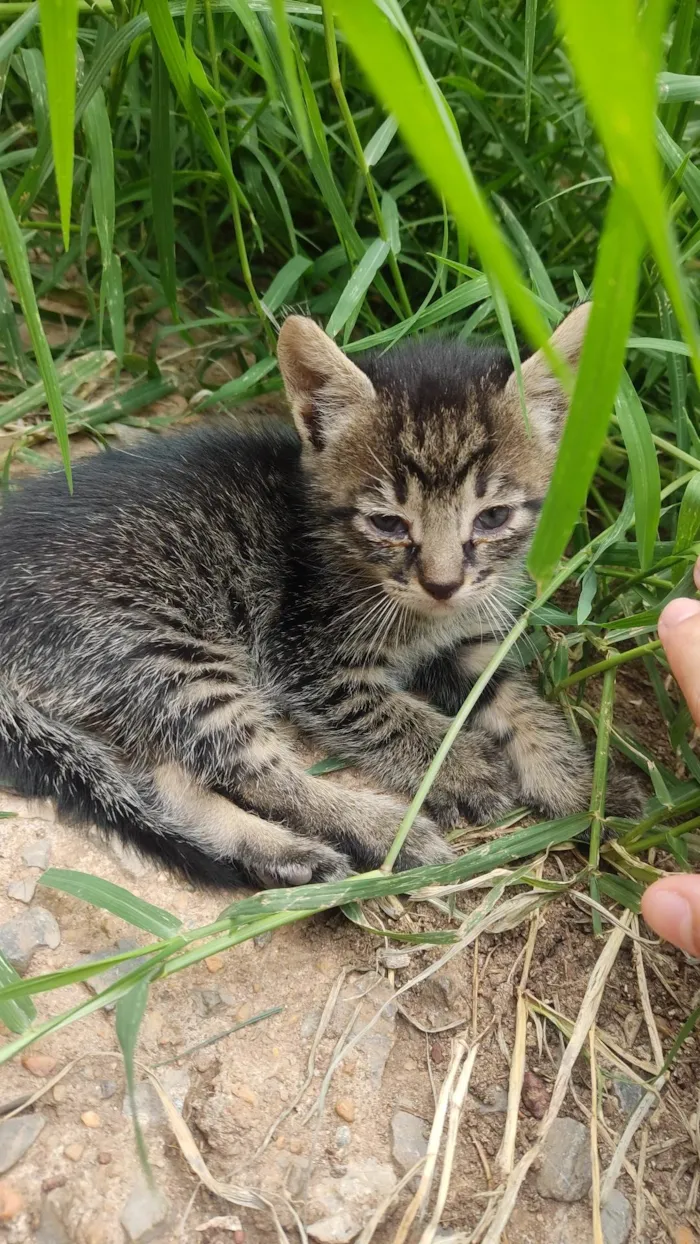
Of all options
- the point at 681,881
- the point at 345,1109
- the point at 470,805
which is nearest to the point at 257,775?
the point at 470,805

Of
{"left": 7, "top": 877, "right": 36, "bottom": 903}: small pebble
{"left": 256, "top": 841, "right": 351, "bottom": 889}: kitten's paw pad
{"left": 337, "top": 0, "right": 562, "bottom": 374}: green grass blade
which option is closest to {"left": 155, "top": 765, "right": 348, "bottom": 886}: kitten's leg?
{"left": 256, "top": 841, "right": 351, "bottom": 889}: kitten's paw pad

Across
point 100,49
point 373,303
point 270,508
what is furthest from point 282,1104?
point 373,303

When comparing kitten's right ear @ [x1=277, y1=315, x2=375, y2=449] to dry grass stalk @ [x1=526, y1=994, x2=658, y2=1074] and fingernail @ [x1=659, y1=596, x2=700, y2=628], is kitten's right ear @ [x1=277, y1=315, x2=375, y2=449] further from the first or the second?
dry grass stalk @ [x1=526, y1=994, x2=658, y2=1074]

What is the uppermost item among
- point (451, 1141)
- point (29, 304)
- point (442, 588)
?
point (29, 304)

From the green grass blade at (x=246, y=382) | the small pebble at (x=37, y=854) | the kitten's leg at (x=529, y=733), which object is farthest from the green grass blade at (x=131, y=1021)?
the green grass blade at (x=246, y=382)

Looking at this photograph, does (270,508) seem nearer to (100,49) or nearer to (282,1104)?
(100,49)

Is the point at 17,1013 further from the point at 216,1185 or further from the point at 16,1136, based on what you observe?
the point at 216,1185
